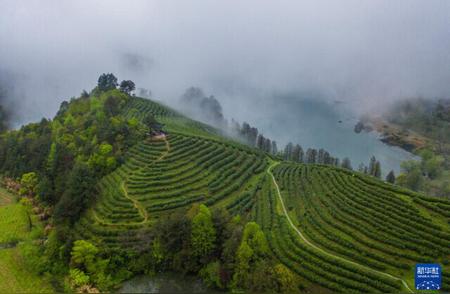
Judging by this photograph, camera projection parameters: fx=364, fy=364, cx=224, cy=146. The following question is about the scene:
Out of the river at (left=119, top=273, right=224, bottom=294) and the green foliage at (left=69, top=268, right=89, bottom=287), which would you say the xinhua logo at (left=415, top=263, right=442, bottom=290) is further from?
the green foliage at (left=69, top=268, right=89, bottom=287)

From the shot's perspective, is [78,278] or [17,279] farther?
[17,279]

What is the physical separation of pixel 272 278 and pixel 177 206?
972 inches

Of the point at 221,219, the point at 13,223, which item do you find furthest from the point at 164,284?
the point at 13,223

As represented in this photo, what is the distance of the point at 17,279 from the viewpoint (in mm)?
52969

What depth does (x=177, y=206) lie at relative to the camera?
62344mm

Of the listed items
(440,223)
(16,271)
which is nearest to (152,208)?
(16,271)

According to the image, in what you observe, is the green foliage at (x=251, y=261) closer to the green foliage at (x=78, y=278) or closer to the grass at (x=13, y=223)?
the green foliage at (x=78, y=278)

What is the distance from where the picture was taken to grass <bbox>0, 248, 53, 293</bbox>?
167 ft

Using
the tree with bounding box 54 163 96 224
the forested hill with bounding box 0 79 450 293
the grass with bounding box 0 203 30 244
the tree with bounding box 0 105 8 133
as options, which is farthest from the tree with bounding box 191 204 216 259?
the tree with bounding box 0 105 8 133

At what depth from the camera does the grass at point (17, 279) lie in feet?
167

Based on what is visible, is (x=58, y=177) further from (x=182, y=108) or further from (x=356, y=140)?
(x=356, y=140)

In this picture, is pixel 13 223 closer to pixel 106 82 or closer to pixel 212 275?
pixel 212 275

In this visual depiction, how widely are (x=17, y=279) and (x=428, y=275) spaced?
5342 cm

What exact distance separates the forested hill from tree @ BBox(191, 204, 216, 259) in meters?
0.14
